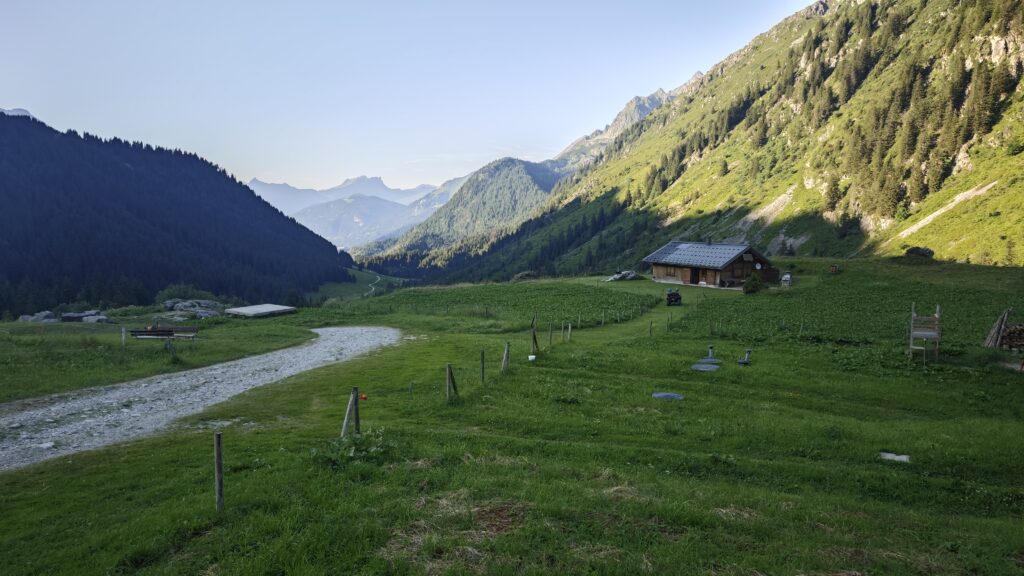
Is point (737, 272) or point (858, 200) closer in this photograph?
point (737, 272)

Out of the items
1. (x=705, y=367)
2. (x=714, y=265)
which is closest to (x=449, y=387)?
(x=705, y=367)

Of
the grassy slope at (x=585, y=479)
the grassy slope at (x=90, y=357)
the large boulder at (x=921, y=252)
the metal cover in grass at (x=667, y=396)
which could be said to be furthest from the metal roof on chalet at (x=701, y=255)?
the grassy slope at (x=90, y=357)

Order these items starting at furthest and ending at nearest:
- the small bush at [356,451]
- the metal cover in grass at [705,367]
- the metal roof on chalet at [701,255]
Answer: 1. the metal roof on chalet at [701,255]
2. the metal cover in grass at [705,367]
3. the small bush at [356,451]

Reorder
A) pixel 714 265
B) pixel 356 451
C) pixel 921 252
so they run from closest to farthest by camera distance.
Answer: pixel 356 451, pixel 921 252, pixel 714 265

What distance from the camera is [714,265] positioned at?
87562mm

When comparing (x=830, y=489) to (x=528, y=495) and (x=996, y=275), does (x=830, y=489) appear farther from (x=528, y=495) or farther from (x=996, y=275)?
(x=996, y=275)

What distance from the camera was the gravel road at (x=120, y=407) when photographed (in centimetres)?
2286

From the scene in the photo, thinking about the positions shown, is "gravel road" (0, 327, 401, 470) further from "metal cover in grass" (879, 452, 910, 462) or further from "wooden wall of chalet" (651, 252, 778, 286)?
"wooden wall of chalet" (651, 252, 778, 286)

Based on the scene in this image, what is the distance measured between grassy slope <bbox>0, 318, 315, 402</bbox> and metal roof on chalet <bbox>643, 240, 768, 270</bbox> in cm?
7151

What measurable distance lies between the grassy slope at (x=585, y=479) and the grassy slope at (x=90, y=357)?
13.6 m

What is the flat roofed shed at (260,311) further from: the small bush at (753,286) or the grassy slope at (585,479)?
the small bush at (753,286)

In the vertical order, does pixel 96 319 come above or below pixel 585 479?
below

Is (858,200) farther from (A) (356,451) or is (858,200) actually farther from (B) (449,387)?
(A) (356,451)

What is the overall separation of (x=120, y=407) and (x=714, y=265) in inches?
3379
